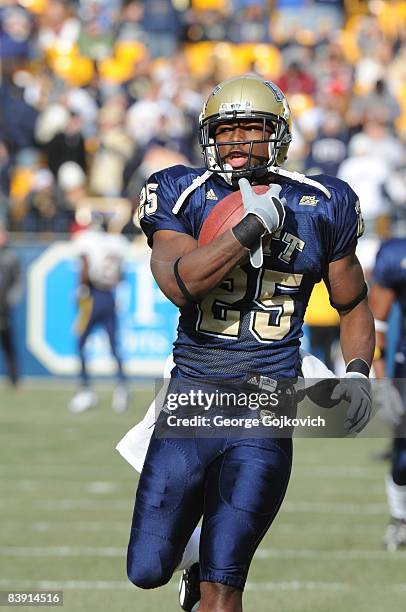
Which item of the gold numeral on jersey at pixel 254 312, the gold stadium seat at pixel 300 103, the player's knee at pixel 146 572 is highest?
the gold numeral on jersey at pixel 254 312

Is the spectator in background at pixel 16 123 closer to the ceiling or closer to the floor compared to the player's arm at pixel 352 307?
closer to the floor

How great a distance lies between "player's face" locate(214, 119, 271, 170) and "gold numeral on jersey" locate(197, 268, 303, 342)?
12.9 inches

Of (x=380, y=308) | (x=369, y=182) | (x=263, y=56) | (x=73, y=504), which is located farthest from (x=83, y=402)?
(x=263, y=56)

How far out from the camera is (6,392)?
1339cm

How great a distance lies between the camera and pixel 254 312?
13.3ft

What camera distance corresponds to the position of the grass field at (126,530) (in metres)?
5.58

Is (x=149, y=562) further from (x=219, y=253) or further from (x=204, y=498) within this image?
(x=219, y=253)

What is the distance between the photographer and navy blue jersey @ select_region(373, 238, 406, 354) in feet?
22.5

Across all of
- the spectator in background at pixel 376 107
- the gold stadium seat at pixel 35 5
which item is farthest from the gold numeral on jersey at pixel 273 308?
the gold stadium seat at pixel 35 5

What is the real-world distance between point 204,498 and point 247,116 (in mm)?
1111

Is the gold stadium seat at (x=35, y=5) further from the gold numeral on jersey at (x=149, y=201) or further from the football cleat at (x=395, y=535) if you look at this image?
the gold numeral on jersey at (x=149, y=201)

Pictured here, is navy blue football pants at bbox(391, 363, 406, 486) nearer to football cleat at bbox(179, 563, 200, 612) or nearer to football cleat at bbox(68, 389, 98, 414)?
football cleat at bbox(179, 563, 200, 612)

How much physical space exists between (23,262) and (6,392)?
4.95 feet

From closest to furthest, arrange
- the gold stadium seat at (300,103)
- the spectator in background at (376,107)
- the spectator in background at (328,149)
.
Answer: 1. the spectator in background at (328,149)
2. the spectator in background at (376,107)
3. the gold stadium seat at (300,103)
